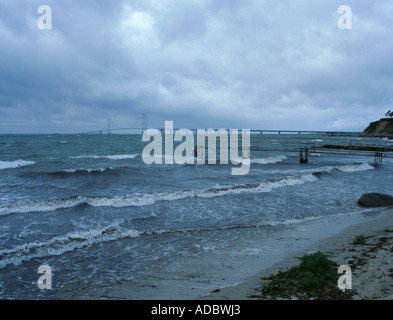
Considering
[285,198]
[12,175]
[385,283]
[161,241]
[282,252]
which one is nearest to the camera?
[385,283]

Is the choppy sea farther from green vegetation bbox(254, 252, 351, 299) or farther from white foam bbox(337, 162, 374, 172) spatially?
white foam bbox(337, 162, 374, 172)

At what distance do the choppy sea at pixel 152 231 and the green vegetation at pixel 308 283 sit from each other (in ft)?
3.05

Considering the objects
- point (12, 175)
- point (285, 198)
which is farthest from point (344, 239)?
point (12, 175)

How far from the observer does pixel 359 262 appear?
189 inches

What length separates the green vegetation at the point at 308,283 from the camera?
3785 millimetres

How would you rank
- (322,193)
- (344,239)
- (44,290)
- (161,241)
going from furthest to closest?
1. (322,193)
2. (161,241)
3. (344,239)
4. (44,290)

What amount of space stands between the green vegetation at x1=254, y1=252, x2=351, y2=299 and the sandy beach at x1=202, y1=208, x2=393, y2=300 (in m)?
0.23

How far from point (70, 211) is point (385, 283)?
10.6 meters

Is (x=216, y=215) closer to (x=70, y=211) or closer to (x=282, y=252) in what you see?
(x=282, y=252)

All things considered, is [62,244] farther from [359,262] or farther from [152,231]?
[359,262]

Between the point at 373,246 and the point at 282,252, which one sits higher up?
the point at 373,246

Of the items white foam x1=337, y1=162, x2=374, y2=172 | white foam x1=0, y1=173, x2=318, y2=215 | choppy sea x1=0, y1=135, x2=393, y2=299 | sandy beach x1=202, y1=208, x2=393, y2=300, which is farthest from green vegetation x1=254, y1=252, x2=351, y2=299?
white foam x1=337, y1=162, x2=374, y2=172

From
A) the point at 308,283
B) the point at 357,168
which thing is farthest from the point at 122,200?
the point at 357,168

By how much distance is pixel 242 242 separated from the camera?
731 centimetres
